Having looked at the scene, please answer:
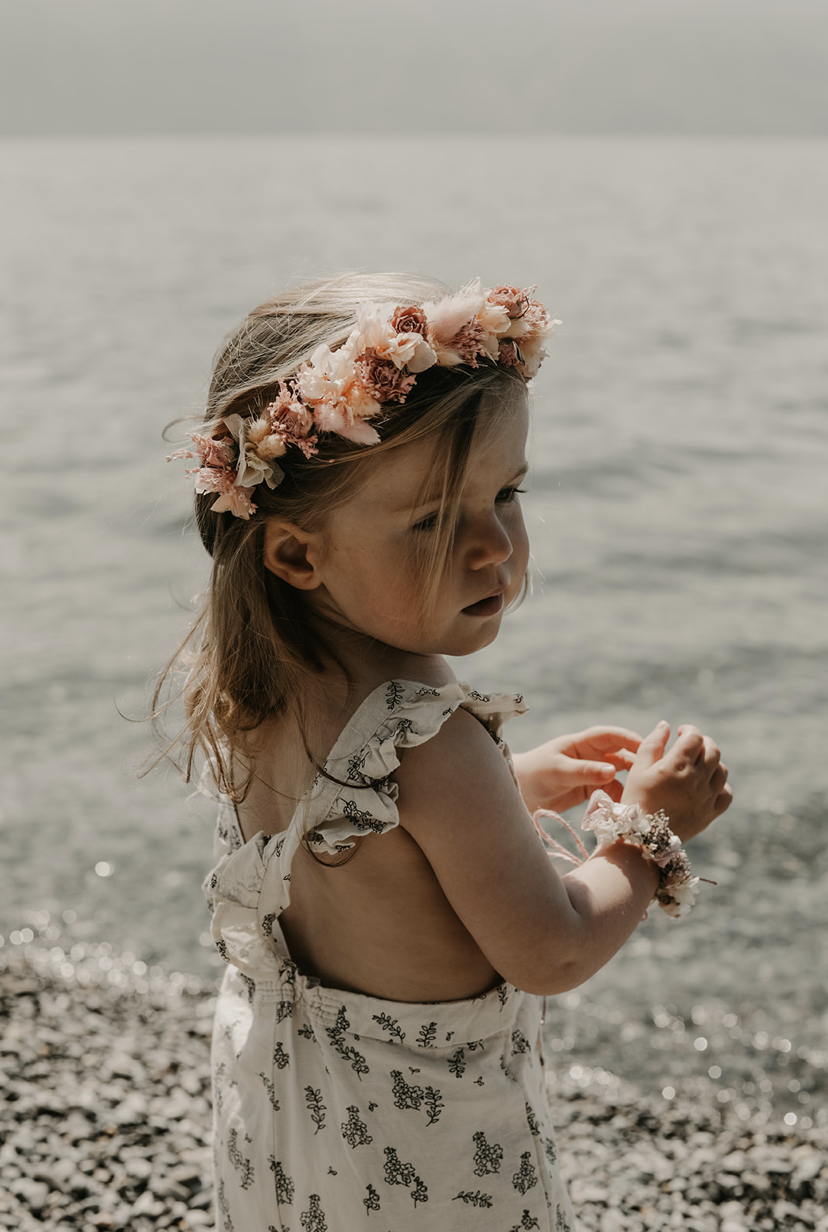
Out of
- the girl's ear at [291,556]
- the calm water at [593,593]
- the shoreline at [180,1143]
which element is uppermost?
the girl's ear at [291,556]

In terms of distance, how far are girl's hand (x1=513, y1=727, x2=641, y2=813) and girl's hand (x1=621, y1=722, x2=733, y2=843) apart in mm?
176

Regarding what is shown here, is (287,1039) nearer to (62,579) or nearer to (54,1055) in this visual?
(54,1055)

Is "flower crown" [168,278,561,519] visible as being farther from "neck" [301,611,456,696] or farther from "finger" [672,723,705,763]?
"finger" [672,723,705,763]

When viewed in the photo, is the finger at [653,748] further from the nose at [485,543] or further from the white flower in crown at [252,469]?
the white flower in crown at [252,469]

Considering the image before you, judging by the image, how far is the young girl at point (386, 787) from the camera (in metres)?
1.73

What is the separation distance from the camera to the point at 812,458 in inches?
538

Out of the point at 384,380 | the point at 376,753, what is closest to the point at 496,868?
the point at 376,753

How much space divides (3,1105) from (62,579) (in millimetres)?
6662

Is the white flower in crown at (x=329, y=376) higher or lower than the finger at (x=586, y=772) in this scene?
higher

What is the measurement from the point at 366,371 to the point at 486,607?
41cm

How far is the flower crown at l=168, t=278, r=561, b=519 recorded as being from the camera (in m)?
1.72

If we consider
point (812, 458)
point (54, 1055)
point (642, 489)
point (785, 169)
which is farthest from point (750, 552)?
point (785, 169)

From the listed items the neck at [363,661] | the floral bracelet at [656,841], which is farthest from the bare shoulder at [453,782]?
the floral bracelet at [656,841]

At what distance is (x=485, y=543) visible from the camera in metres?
1.77
